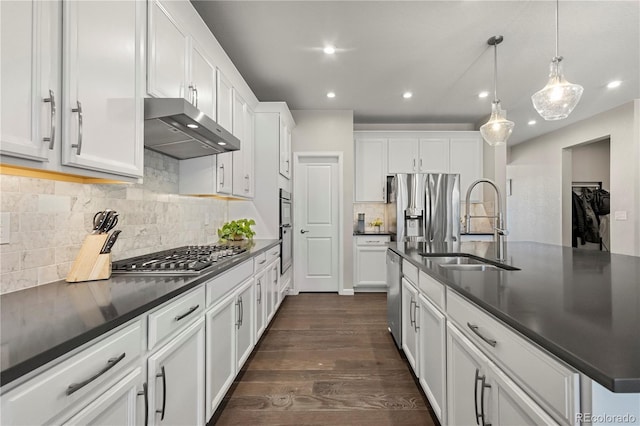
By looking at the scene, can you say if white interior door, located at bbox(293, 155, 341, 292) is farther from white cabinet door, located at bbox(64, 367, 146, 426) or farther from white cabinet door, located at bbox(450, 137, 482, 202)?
white cabinet door, located at bbox(64, 367, 146, 426)

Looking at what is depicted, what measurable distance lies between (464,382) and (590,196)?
251 inches

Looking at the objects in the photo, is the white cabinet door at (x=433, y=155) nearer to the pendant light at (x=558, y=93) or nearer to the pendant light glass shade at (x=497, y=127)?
the pendant light glass shade at (x=497, y=127)

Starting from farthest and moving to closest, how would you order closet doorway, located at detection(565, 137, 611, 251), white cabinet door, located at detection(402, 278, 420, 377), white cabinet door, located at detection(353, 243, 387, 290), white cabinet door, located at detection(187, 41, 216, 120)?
closet doorway, located at detection(565, 137, 611, 251) → white cabinet door, located at detection(353, 243, 387, 290) → white cabinet door, located at detection(187, 41, 216, 120) → white cabinet door, located at detection(402, 278, 420, 377)

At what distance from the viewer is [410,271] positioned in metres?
2.06

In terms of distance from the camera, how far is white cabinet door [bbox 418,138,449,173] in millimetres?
4848

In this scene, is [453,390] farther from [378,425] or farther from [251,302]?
[251,302]

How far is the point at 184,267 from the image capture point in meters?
1.54

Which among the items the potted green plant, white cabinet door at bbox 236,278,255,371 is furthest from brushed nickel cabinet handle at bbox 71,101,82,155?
the potted green plant

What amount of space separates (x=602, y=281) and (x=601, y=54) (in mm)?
3181

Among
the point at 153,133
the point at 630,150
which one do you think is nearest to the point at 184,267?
the point at 153,133

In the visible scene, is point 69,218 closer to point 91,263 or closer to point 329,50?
point 91,263

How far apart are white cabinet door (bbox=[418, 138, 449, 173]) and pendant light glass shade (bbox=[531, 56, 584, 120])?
254 cm

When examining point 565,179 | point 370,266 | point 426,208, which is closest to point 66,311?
point 370,266

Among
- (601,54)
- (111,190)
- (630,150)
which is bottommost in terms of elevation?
(111,190)
